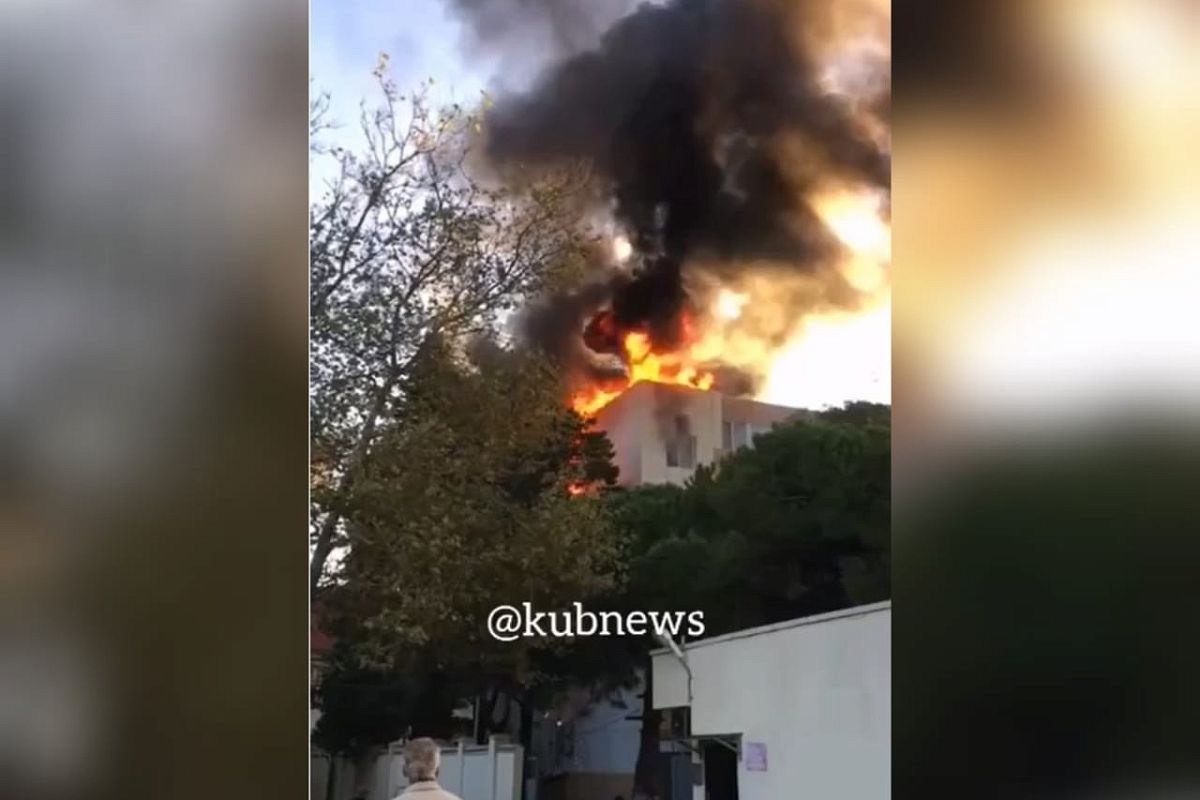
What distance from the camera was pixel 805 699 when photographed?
5.74ft

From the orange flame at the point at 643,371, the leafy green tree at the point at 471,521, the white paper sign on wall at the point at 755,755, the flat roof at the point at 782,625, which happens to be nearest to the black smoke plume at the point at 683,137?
the orange flame at the point at 643,371

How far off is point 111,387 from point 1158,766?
74.1 inches

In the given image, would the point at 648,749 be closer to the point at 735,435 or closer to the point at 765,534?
the point at 765,534

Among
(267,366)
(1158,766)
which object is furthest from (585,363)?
(1158,766)

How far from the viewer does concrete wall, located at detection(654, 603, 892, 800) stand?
1.73 metres

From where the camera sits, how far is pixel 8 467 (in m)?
1.70

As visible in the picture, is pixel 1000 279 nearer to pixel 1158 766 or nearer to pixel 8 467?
pixel 1158 766

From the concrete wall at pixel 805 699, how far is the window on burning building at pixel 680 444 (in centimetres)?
29

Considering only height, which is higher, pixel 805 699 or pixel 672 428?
pixel 672 428

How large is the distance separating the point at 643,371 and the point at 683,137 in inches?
15.1

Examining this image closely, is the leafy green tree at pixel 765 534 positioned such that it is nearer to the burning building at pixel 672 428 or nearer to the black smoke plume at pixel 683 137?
A: the burning building at pixel 672 428

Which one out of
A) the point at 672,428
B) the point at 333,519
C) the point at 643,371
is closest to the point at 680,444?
the point at 672,428

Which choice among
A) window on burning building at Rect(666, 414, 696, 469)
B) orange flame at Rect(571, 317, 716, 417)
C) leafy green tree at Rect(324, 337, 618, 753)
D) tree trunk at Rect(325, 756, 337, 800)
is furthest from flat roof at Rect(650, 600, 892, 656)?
tree trunk at Rect(325, 756, 337, 800)

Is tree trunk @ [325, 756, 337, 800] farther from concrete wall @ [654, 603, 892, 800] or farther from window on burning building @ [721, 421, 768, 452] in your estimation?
window on burning building @ [721, 421, 768, 452]
